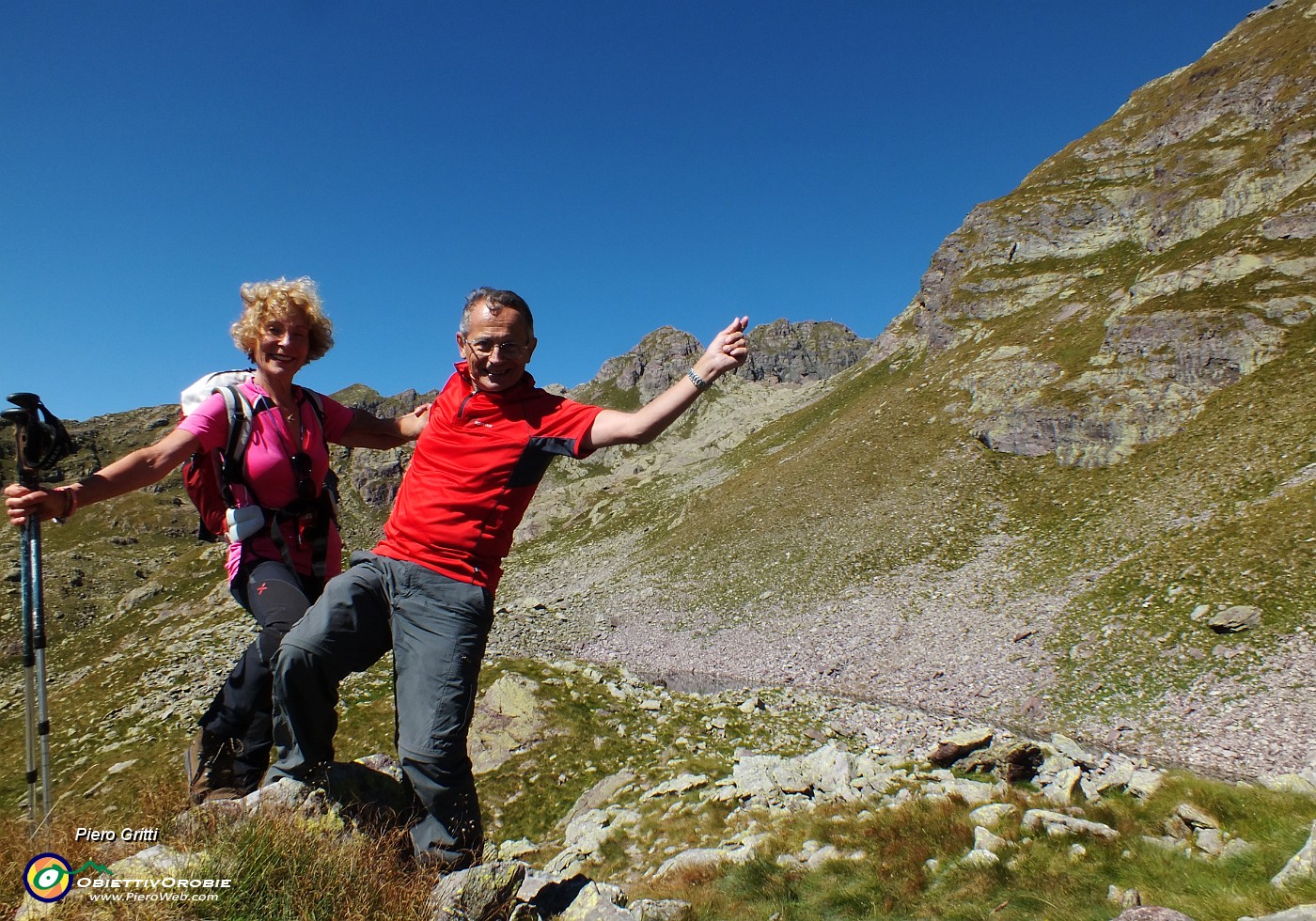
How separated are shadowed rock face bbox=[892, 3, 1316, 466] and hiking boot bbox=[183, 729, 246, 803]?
48.3 metres

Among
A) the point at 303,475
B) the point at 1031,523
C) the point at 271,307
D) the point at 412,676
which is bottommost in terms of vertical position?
the point at 1031,523

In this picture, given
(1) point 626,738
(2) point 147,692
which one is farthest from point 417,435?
(2) point 147,692

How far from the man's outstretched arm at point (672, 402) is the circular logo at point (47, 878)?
4254 millimetres

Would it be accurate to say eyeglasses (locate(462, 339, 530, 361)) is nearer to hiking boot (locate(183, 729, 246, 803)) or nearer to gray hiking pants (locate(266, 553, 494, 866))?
gray hiking pants (locate(266, 553, 494, 866))

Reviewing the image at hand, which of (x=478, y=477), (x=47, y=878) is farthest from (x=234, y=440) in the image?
(x=47, y=878)

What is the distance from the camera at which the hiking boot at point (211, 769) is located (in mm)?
5199

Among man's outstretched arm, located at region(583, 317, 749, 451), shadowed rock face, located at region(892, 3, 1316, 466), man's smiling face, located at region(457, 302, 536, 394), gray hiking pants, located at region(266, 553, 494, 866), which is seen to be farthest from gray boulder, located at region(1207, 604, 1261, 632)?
man's smiling face, located at region(457, 302, 536, 394)

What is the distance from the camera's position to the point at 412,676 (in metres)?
4.89

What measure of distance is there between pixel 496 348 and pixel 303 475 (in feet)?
7.39

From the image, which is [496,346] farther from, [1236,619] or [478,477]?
[1236,619]

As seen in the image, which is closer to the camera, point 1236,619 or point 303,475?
point 303,475

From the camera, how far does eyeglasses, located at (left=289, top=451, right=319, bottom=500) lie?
19.0ft

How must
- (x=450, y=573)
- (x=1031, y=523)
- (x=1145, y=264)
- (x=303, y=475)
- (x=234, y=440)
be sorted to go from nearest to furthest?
(x=450, y=573)
(x=234, y=440)
(x=303, y=475)
(x=1031, y=523)
(x=1145, y=264)

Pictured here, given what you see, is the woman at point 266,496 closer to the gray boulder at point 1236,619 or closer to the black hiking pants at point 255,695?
the black hiking pants at point 255,695
